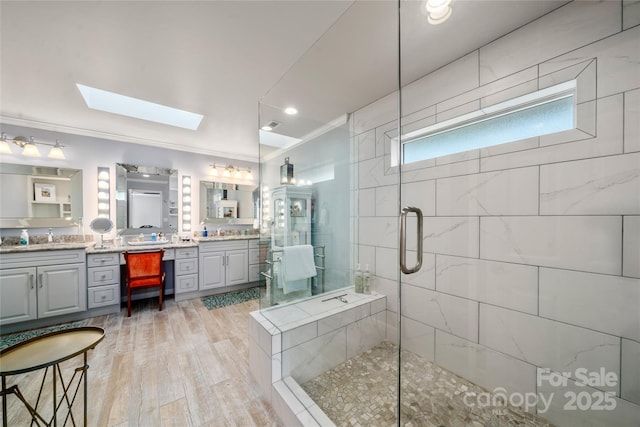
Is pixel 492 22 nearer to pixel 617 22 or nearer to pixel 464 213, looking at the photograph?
pixel 617 22

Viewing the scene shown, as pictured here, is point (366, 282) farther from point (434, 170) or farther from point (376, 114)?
point (376, 114)

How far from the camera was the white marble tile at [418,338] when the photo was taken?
6.13ft

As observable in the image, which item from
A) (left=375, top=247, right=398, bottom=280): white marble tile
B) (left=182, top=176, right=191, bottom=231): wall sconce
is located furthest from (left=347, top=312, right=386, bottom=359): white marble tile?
(left=182, top=176, right=191, bottom=231): wall sconce

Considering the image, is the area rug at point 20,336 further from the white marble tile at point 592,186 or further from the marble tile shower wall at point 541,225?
the white marble tile at point 592,186

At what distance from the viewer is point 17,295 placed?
238cm

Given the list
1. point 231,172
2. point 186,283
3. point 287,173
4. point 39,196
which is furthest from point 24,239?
point 287,173

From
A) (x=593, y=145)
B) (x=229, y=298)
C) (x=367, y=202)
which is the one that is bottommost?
(x=229, y=298)

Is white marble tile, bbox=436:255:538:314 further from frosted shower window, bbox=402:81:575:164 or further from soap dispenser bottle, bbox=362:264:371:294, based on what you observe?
frosted shower window, bbox=402:81:575:164

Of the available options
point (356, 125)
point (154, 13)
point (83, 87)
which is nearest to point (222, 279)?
point (83, 87)

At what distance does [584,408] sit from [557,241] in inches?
34.3

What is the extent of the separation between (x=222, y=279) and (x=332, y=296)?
2145 mm

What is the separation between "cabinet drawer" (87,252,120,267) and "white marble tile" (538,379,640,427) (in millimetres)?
4087

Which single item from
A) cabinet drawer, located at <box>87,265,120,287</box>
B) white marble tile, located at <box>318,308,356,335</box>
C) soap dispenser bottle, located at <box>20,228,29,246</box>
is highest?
soap dispenser bottle, located at <box>20,228,29,246</box>

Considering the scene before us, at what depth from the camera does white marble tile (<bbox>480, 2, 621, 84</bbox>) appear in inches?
45.5
